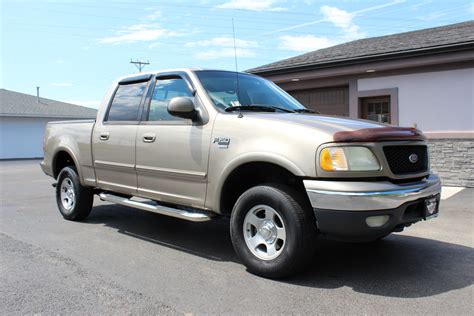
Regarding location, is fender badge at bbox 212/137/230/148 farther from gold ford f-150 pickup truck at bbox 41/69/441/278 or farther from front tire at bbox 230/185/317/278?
front tire at bbox 230/185/317/278

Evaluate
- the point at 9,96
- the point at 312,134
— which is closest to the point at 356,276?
the point at 312,134

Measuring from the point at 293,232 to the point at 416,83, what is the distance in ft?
28.5

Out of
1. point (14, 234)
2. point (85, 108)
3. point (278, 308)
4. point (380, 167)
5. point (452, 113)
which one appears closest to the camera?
point (278, 308)

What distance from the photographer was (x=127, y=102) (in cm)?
586

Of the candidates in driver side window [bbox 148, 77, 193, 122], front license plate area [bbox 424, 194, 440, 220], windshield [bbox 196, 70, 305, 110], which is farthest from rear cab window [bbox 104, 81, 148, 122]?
front license plate area [bbox 424, 194, 440, 220]

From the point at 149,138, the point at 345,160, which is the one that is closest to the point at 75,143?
the point at 149,138

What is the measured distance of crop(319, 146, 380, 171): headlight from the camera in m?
3.68

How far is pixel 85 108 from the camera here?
131 ft

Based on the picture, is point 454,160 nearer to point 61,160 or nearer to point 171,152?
point 171,152

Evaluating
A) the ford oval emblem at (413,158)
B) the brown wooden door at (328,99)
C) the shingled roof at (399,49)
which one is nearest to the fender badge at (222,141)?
the ford oval emblem at (413,158)

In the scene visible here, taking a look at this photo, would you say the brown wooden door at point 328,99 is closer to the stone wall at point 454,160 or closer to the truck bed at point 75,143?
the stone wall at point 454,160

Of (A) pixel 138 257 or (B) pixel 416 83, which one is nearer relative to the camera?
(A) pixel 138 257

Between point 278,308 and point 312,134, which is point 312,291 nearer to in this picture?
point 278,308

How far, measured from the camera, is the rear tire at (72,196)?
660cm
